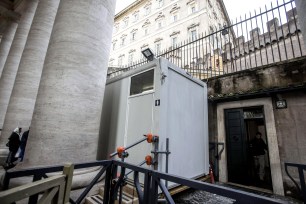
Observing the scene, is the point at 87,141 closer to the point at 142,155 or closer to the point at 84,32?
the point at 142,155

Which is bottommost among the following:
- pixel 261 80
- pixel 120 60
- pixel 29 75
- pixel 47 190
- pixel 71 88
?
pixel 47 190

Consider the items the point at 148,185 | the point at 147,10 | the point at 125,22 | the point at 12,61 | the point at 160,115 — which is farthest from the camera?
the point at 125,22

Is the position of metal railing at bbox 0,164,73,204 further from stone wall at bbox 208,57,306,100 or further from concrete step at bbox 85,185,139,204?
stone wall at bbox 208,57,306,100

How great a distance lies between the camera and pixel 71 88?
11.7 feet

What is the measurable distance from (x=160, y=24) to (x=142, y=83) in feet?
83.4

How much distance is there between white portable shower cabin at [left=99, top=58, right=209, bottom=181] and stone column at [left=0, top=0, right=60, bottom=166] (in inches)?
124

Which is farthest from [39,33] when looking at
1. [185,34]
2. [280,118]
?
[185,34]

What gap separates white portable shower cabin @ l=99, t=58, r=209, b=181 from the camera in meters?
4.06

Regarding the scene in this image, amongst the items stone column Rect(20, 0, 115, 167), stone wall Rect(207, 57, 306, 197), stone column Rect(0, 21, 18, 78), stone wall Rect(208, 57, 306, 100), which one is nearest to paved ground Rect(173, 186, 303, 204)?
stone wall Rect(207, 57, 306, 197)

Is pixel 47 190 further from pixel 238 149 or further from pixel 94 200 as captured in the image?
pixel 238 149

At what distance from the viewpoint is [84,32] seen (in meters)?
3.92

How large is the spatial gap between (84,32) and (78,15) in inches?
18.7

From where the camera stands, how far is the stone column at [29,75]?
6125mm

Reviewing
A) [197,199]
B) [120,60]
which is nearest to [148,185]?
[197,199]
